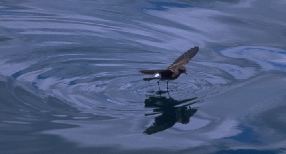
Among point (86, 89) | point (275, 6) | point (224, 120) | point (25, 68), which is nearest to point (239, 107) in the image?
point (224, 120)

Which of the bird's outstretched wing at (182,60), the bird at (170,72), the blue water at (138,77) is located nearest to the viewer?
the blue water at (138,77)

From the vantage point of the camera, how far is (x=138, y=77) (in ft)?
11.1

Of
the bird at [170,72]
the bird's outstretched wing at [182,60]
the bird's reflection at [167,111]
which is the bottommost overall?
the bird's reflection at [167,111]

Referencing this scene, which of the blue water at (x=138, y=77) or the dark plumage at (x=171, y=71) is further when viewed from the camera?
the dark plumage at (x=171, y=71)

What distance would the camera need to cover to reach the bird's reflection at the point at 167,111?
2.94 meters

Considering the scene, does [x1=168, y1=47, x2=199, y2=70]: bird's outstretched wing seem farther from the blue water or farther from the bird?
the blue water

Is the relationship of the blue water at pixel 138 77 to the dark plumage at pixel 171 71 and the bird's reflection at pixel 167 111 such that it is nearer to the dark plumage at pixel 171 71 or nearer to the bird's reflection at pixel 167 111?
the bird's reflection at pixel 167 111

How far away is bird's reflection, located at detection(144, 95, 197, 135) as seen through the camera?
116 inches

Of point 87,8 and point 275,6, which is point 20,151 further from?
point 275,6

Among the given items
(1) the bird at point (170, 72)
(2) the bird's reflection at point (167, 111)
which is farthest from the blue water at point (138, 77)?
(1) the bird at point (170, 72)

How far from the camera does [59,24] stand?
4262mm

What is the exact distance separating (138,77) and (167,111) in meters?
0.36

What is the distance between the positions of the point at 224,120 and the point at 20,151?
0.80 m

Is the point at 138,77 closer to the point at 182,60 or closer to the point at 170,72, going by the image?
the point at 182,60
